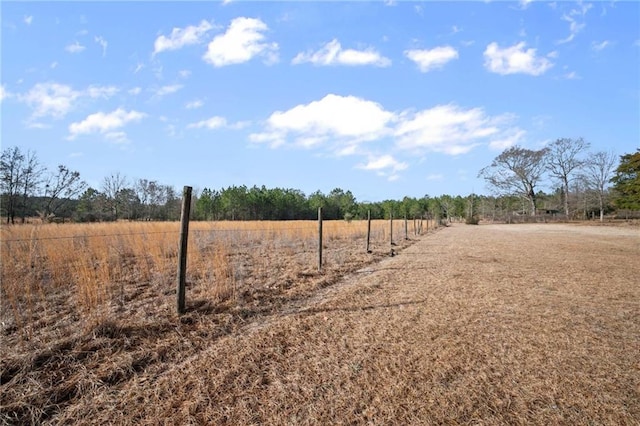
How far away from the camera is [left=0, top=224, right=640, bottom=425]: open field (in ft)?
7.19

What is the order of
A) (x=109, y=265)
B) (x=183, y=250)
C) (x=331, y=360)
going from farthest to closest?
(x=109, y=265) < (x=183, y=250) < (x=331, y=360)

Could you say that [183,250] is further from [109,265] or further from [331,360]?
[109,265]

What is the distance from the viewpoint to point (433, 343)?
3330 millimetres

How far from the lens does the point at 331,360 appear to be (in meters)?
2.95

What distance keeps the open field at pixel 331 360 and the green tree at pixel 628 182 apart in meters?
40.4

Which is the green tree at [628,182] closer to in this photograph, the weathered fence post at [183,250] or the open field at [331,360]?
the open field at [331,360]

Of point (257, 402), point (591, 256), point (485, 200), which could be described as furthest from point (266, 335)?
point (485, 200)

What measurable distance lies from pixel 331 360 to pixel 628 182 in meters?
47.4

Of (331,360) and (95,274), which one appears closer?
(331,360)

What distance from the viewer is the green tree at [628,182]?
3341 centimetres

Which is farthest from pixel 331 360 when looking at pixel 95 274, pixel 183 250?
pixel 95 274

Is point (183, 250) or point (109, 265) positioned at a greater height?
point (183, 250)

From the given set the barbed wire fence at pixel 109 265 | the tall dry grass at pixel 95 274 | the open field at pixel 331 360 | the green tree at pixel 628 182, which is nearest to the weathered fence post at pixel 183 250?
the barbed wire fence at pixel 109 265

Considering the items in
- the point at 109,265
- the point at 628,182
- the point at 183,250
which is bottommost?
the point at 109,265
